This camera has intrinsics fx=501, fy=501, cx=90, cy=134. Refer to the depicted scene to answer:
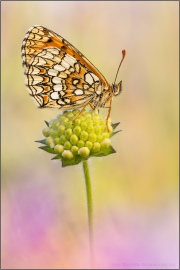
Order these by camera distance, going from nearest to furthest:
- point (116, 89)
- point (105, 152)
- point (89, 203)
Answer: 1. point (89, 203)
2. point (105, 152)
3. point (116, 89)

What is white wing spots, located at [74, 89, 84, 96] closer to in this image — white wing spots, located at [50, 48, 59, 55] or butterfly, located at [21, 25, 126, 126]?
butterfly, located at [21, 25, 126, 126]

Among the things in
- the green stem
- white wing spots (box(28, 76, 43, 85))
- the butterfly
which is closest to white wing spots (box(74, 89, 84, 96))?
the butterfly

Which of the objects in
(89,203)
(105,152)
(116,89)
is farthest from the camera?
(116,89)

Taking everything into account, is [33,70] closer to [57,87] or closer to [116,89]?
[57,87]

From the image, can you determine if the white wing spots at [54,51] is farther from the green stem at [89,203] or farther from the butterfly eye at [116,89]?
the green stem at [89,203]

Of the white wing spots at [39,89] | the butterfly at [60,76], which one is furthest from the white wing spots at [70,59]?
the white wing spots at [39,89]

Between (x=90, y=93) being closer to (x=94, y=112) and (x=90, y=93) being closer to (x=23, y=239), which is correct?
(x=94, y=112)

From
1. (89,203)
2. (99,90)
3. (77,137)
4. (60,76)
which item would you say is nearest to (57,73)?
(60,76)
